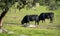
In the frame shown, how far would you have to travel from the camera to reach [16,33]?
2289cm

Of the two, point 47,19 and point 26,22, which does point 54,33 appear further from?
point 47,19

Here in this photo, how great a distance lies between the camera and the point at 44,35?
22484 mm

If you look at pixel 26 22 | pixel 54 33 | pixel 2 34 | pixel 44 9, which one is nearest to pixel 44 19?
pixel 26 22

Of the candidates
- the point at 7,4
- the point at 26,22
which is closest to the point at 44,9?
the point at 26,22

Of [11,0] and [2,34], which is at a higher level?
[11,0]

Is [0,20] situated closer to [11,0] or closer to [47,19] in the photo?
[11,0]

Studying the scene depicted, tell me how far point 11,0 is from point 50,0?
4103mm

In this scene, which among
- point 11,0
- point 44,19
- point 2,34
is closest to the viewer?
point 11,0

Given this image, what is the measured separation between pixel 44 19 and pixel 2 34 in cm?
1173

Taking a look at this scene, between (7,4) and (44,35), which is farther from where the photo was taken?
(44,35)

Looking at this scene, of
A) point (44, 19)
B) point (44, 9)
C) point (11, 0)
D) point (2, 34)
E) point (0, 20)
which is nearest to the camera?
point (11, 0)

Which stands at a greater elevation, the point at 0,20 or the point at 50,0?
the point at 50,0

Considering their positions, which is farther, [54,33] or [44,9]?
[44,9]

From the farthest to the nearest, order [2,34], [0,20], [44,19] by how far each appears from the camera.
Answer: [44,19] → [0,20] → [2,34]
